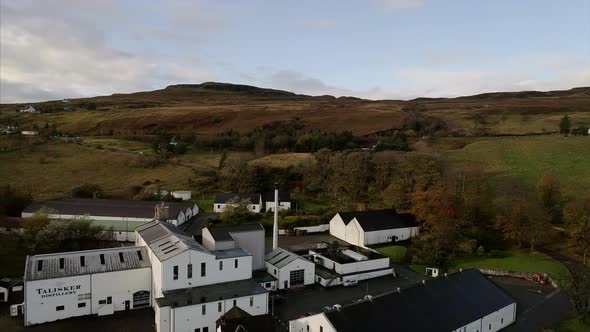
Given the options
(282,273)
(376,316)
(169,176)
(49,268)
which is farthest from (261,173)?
(376,316)

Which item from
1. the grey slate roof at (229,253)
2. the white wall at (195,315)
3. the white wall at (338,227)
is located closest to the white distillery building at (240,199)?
the white wall at (338,227)

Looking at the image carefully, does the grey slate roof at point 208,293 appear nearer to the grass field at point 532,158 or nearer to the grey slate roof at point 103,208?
the grey slate roof at point 103,208

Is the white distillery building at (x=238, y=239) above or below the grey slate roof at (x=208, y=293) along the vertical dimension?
above

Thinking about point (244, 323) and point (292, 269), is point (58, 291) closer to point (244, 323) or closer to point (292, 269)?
point (244, 323)

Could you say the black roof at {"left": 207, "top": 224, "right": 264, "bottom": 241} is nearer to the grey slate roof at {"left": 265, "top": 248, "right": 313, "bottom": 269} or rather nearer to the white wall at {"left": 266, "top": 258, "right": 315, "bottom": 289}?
the grey slate roof at {"left": 265, "top": 248, "right": 313, "bottom": 269}

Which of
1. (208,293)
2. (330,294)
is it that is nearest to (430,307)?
(330,294)

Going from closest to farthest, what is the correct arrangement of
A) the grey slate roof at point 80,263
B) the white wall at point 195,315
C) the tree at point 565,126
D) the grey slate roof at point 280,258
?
the white wall at point 195,315, the grey slate roof at point 80,263, the grey slate roof at point 280,258, the tree at point 565,126

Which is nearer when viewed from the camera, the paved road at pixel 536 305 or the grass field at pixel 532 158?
the paved road at pixel 536 305
